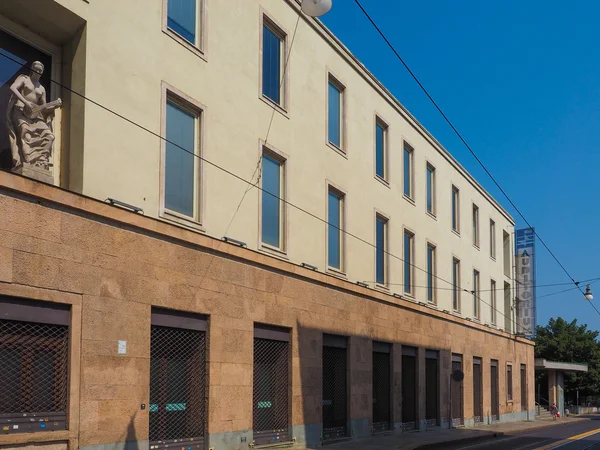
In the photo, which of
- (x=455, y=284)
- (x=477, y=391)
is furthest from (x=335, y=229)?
(x=477, y=391)

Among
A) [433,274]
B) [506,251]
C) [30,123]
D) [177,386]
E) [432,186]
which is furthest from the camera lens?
[506,251]

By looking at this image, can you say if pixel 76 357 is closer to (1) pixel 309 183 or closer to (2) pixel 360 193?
(1) pixel 309 183

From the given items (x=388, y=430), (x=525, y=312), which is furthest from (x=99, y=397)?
(x=525, y=312)

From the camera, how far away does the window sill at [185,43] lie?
16305mm

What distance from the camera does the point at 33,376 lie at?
12703 mm

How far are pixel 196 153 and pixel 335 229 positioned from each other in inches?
297

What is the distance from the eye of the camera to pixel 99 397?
13.7m

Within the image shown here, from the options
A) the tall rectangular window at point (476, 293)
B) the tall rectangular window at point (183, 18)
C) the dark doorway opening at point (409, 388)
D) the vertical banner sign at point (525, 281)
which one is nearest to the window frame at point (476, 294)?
the tall rectangular window at point (476, 293)

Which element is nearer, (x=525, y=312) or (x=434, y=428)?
(x=434, y=428)

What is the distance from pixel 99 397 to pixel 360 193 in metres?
13.4

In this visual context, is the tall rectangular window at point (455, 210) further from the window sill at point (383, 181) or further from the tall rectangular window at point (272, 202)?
the tall rectangular window at point (272, 202)

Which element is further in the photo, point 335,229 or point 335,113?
point 335,113

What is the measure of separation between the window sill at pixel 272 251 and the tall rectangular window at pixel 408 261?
1015 cm

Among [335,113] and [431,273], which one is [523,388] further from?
[335,113]
